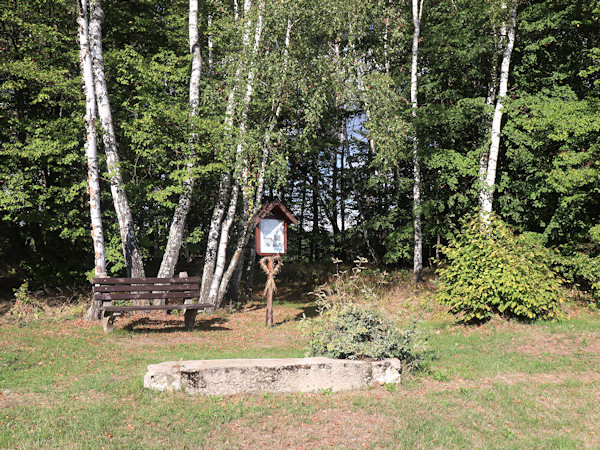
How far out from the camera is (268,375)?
5844 mm

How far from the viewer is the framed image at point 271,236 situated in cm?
1196

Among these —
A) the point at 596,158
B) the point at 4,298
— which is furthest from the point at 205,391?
the point at 4,298

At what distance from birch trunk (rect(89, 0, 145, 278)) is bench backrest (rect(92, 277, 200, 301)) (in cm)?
255

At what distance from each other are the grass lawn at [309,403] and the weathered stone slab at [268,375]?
18 centimetres

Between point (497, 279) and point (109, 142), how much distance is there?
34.7 feet

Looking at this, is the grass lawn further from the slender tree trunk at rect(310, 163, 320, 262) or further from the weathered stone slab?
the slender tree trunk at rect(310, 163, 320, 262)

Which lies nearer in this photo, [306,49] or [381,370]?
[381,370]

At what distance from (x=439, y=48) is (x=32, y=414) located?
16.3 metres

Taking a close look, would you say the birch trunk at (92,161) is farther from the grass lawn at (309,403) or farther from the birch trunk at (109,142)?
the grass lawn at (309,403)

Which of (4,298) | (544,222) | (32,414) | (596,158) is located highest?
(596,158)

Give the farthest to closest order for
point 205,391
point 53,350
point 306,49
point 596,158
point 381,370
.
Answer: point 306,49 < point 596,158 < point 53,350 < point 381,370 < point 205,391

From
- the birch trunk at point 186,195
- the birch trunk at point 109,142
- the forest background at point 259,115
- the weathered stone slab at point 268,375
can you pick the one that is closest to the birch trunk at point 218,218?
the forest background at point 259,115

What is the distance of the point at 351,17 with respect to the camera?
1689 cm

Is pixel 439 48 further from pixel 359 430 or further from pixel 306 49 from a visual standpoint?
pixel 359 430
